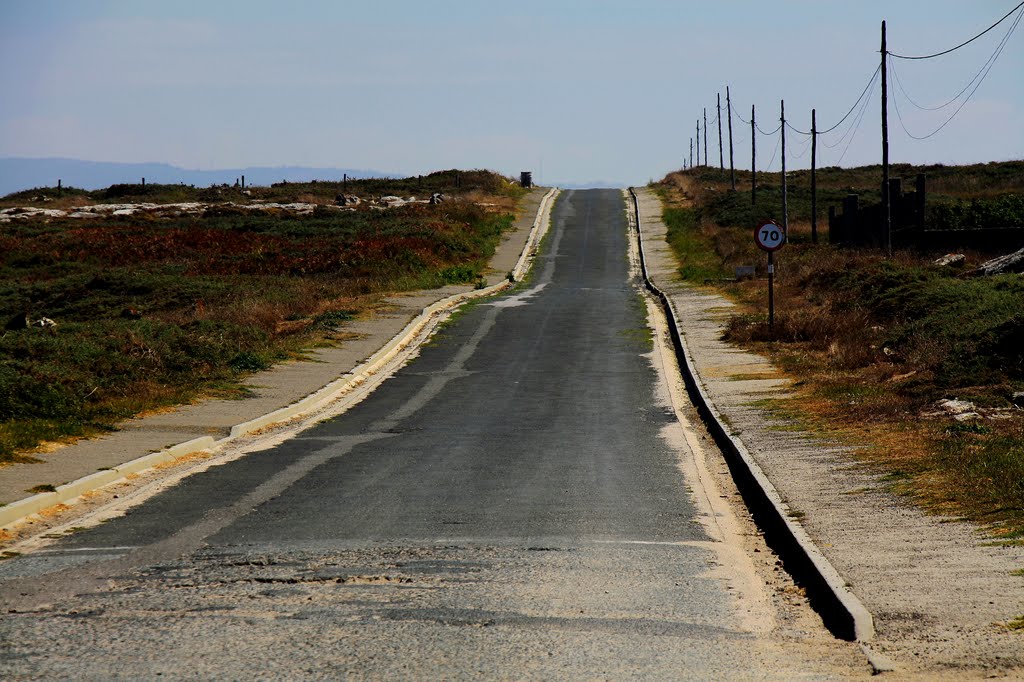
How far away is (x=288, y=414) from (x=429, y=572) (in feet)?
32.4

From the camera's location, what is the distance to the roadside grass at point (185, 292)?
56.5 feet

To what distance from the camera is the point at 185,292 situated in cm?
3938

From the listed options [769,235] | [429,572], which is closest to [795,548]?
[429,572]

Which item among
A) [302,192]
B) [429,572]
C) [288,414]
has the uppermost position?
[302,192]

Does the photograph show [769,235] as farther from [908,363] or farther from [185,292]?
[185,292]

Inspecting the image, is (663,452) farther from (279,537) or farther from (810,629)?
(810,629)

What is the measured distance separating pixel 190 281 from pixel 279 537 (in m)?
33.4

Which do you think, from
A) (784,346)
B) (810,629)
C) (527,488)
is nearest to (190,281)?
(784,346)

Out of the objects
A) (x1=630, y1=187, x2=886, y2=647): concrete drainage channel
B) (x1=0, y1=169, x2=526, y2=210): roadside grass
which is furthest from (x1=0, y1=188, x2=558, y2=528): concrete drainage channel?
(x1=0, y1=169, x2=526, y2=210): roadside grass

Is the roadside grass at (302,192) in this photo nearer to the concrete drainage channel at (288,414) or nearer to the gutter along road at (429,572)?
the concrete drainage channel at (288,414)

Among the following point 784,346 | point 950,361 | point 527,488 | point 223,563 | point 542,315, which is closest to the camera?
point 223,563

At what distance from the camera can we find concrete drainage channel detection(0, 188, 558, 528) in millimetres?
10898

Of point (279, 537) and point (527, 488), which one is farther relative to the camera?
point (527, 488)

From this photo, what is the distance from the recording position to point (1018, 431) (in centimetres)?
1238
